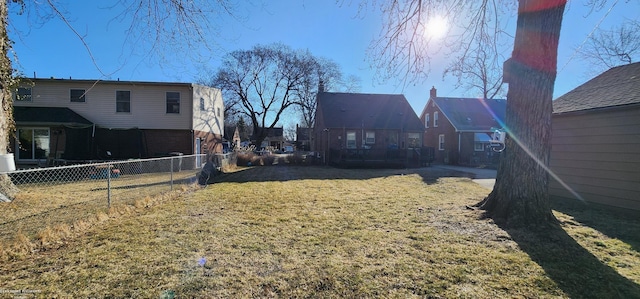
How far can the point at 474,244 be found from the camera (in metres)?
4.14

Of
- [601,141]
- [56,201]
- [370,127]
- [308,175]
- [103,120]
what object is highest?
[370,127]

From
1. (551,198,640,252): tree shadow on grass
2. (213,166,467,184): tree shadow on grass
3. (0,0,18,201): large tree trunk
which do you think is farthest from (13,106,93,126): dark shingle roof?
(551,198,640,252): tree shadow on grass

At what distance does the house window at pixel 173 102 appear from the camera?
1645cm

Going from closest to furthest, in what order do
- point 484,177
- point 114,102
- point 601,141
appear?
point 601,141, point 484,177, point 114,102

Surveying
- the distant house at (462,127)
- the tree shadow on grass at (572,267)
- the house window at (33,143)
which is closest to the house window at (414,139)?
the distant house at (462,127)

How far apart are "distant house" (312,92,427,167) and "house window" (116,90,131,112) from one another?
12498 millimetres

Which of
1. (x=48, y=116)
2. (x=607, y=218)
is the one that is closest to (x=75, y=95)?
(x=48, y=116)

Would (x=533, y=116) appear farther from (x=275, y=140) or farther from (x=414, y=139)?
(x=275, y=140)

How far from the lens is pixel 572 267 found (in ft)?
11.2

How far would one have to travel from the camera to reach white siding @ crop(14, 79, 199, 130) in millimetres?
15781

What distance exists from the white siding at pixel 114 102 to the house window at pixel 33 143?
1.57 metres

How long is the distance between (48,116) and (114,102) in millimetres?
2916

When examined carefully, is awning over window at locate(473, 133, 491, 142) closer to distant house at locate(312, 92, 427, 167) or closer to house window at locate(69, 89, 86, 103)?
distant house at locate(312, 92, 427, 167)

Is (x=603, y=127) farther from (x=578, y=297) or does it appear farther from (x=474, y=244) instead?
(x=578, y=297)
